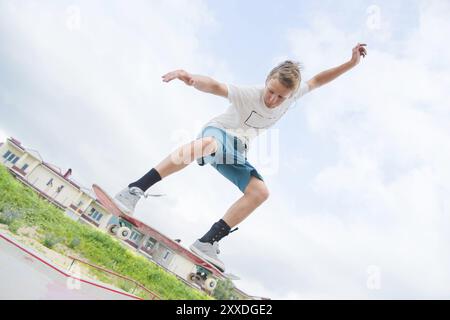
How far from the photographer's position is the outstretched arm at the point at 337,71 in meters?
3.42

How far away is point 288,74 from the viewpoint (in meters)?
2.83

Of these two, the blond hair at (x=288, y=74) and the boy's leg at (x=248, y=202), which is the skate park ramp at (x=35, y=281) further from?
the blond hair at (x=288, y=74)

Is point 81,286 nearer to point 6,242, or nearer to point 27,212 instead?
point 6,242

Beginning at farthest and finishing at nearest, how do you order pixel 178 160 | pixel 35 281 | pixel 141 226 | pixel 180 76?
pixel 141 226, pixel 178 160, pixel 180 76, pixel 35 281

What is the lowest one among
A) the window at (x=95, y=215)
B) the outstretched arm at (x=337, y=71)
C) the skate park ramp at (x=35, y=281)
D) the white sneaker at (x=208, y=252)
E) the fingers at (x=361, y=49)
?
the skate park ramp at (x=35, y=281)

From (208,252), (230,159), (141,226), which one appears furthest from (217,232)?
(141,226)

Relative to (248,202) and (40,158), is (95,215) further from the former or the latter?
(248,202)

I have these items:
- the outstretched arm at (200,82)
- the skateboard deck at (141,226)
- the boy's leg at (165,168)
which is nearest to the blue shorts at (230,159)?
the boy's leg at (165,168)

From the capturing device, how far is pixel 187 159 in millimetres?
2703

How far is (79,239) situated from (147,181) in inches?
225
